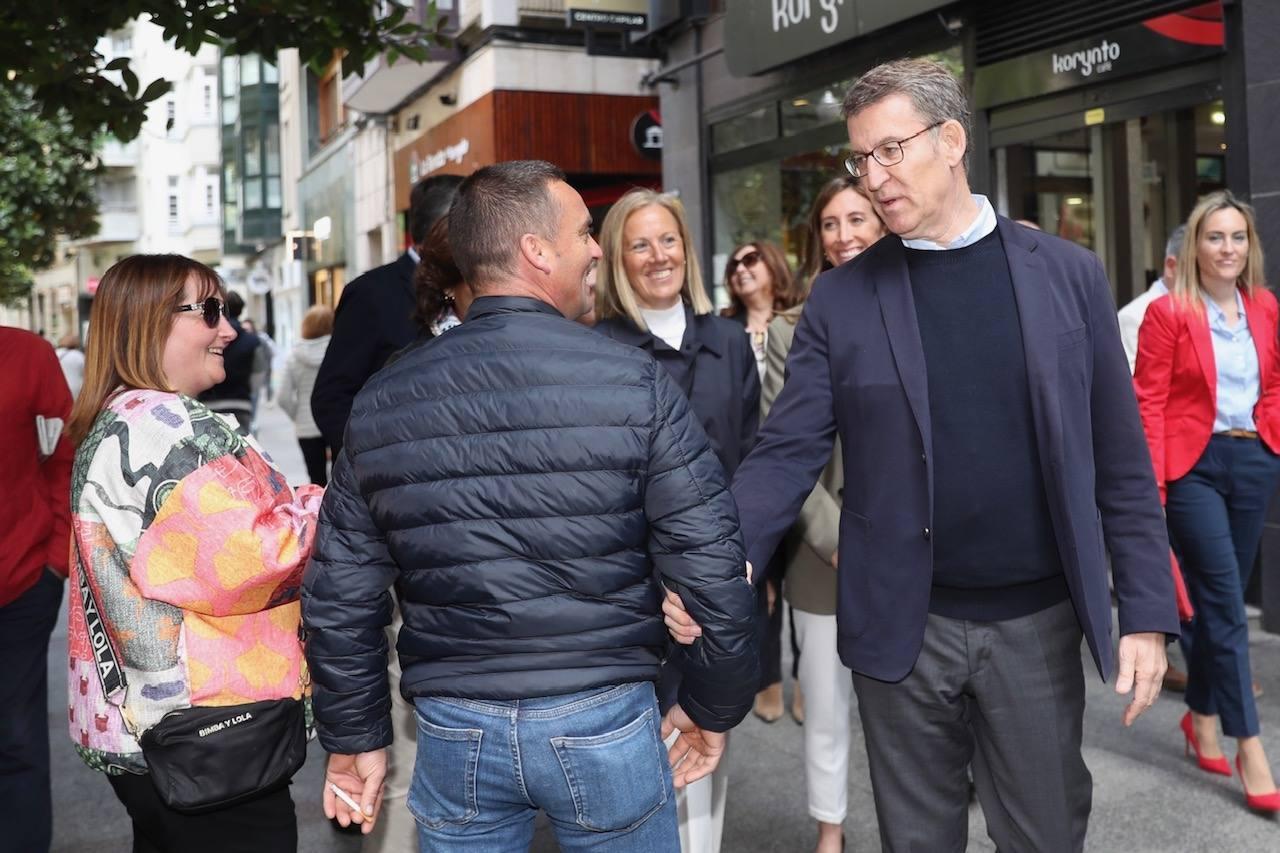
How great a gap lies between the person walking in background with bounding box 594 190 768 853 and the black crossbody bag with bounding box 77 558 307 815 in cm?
165

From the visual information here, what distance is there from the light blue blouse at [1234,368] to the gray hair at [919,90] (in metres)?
2.91

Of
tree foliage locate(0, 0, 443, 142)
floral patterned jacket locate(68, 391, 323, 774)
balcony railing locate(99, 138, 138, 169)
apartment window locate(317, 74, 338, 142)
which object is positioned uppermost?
balcony railing locate(99, 138, 138, 169)

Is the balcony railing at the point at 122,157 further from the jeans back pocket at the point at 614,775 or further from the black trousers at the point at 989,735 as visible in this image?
the jeans back pocket at the point at 614,775

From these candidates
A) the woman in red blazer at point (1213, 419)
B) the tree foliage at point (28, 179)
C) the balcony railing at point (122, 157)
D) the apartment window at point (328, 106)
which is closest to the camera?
the woman in red blazer at point (1213, 419)

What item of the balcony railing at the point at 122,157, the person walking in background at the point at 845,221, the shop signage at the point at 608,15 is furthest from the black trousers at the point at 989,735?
the balcony railing at the point at 122,157

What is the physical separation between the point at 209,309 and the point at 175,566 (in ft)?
2.10

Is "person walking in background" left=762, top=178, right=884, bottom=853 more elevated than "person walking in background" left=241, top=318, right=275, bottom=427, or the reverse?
"person walking in background" left=241, top=318, right=275, bottom=427

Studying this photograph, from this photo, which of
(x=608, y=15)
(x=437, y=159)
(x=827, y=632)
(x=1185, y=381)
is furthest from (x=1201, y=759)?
(x=437, y=159)

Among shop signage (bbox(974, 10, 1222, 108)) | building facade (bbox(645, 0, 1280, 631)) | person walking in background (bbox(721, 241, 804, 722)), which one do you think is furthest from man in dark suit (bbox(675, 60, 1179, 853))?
shop signage (bbox(974, 10, 1222, 108))

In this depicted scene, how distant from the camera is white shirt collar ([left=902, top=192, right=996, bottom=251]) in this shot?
2.78 m

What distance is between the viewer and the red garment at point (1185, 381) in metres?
5.10

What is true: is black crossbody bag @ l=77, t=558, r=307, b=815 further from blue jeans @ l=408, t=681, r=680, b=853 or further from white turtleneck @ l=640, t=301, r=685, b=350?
white turtleneck @ l=640, t=301, r=685, b=350

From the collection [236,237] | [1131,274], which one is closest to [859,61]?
[1131,274]

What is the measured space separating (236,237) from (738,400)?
40963 mm
